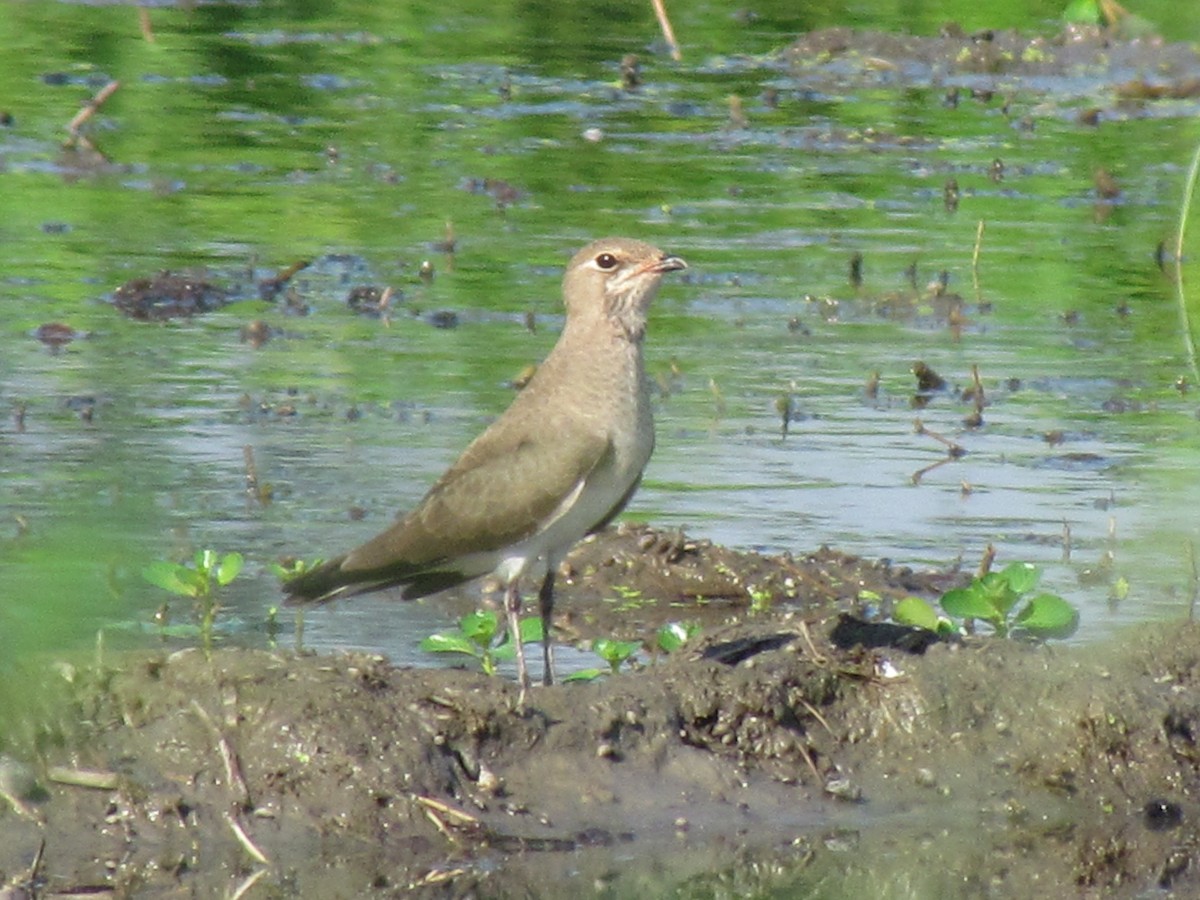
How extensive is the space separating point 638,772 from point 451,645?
861mm

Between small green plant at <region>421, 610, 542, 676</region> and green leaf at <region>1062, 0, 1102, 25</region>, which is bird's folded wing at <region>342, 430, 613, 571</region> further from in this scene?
green leaf at <region>1062, 0, 1102, 25</region>

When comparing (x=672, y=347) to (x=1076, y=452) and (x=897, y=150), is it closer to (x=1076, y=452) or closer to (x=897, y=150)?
(x=1076, y=452)

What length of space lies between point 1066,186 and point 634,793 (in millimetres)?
9574

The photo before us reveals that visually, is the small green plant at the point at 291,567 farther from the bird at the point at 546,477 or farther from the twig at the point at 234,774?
the twig at the point at 234,774

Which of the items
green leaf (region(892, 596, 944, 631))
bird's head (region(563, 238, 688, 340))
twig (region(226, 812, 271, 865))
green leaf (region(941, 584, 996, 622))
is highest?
bird's head (region(563, 238, 688, 340))

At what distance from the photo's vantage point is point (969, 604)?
702 cm

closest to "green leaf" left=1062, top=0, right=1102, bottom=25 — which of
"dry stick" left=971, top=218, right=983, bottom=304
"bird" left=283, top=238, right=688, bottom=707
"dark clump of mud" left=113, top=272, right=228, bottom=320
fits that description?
"dry stick" left=971, top=218, right=983, bottom=304

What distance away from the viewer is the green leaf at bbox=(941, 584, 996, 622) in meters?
6.98

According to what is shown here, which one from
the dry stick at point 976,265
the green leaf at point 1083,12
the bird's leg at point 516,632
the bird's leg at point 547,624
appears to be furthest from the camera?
the green leaf at point 1083,12

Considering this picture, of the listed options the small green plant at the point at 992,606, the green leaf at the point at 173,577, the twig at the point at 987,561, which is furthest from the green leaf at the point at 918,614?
the green leaf at the point at 173,577

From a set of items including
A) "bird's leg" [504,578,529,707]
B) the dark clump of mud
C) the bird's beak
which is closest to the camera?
"bird's leg" [504,578,529,707]

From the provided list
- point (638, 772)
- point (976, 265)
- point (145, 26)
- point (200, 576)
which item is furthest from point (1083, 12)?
point (145, 26)

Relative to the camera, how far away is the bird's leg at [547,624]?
677 cm

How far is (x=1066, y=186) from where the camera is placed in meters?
15.1
